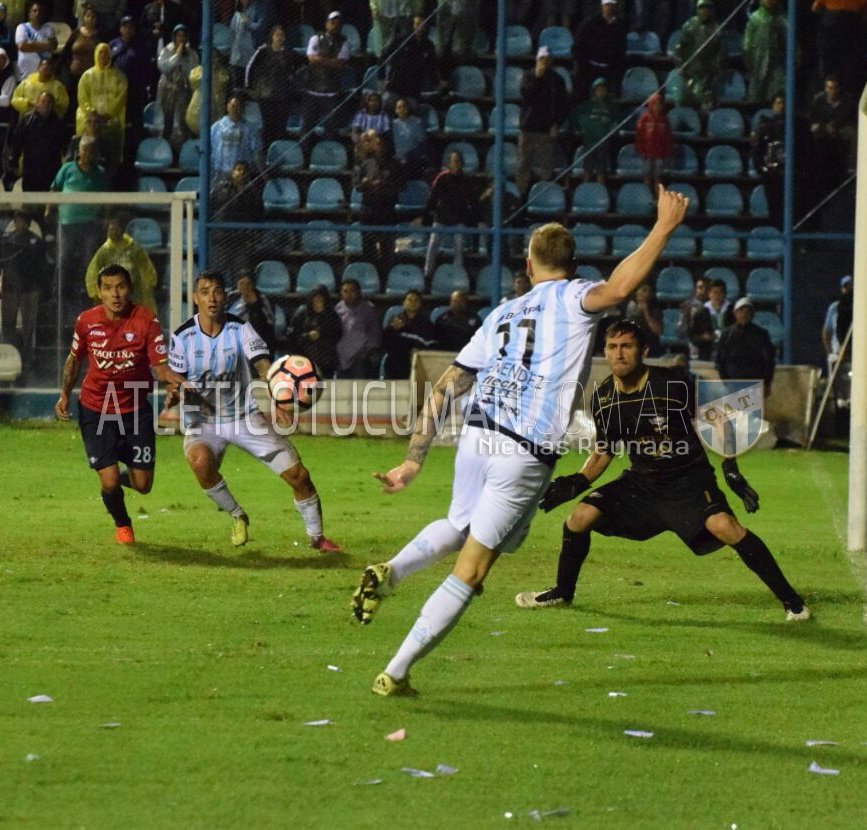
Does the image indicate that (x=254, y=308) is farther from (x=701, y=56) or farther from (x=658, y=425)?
(x=658, y=425)

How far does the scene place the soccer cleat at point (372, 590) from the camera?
6.46m

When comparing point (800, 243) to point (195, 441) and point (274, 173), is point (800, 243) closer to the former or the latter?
point (274, 173)

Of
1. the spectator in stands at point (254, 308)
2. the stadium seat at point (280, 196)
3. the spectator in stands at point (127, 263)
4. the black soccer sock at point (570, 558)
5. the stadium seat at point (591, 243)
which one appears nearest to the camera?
the black soccer sock at point (570, 558)

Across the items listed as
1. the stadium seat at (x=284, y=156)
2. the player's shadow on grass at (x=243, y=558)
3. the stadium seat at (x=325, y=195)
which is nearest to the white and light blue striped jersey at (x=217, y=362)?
the player's shadow on grass at (x=243, y=558)

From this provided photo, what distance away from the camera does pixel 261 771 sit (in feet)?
18.1

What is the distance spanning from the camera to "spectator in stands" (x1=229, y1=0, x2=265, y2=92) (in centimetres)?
1973

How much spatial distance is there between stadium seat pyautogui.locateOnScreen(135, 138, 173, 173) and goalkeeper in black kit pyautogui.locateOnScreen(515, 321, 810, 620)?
1321 centimetres

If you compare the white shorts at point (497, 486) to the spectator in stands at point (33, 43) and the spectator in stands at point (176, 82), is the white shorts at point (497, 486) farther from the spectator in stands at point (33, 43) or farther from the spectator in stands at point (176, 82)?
the spectator in stands at point (33, 43)

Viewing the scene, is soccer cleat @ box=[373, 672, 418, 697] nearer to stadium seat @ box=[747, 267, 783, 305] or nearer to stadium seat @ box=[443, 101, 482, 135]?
stadium seat @ box=[747, 267, 783, 305]

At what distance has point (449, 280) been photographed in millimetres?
19562

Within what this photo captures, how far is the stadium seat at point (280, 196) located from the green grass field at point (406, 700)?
342 inches

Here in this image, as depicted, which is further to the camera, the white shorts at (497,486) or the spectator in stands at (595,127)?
the spectator in stands at (595,127)

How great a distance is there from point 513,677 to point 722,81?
1505 cm

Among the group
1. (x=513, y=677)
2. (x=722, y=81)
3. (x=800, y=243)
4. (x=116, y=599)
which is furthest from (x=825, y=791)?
(x=722, y=81)
